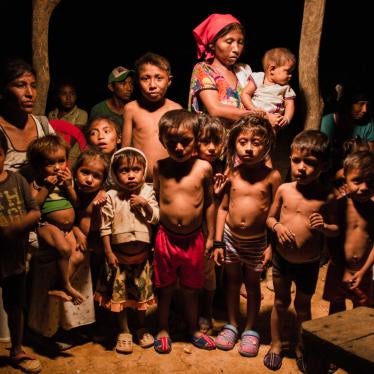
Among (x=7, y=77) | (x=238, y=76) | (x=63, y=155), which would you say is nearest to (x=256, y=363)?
(x=63, y=155)

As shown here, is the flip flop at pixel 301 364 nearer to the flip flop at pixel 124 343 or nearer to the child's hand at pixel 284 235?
the child's hand at pixel 284 235

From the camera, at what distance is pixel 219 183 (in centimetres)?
405

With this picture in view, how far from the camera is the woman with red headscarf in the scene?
4.30 meters

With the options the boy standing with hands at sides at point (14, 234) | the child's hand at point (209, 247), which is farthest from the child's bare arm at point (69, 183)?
the child's hand at point (209, 247)

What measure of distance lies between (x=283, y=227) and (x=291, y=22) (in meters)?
9.50

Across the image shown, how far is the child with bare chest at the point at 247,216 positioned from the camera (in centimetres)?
381

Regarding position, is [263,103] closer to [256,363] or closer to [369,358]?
[256,363]

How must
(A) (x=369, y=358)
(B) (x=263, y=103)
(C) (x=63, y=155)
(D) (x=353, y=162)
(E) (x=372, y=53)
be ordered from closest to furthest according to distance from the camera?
(A) (x=369, y=358) → (D) (x=353, y=162) → (C) (x=63, y=155) → (B) (x=263, y=103) → (E) (x=372, y=53)

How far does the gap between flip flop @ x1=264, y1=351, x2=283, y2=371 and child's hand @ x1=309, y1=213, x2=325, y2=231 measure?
120 cm

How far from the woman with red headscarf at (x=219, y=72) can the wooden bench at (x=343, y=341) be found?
6.86 ft

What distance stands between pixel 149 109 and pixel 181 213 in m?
1.16

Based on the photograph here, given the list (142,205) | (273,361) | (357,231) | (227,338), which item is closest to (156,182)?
(142,205)

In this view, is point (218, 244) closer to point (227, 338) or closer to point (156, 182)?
point (156, 182)

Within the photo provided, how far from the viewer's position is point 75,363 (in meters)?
3.85
